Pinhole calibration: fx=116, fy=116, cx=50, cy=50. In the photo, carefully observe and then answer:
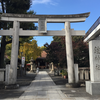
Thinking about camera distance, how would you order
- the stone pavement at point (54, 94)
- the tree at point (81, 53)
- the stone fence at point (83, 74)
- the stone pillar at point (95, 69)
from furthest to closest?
1. the tree at point (81, 53)
2. the stone fence at point (83, 74)
3. the stone pillar at point (95, 69)
4. the stone pavement at point (54, 94)

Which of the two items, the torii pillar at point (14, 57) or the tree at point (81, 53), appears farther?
the tree at point (81, 53)

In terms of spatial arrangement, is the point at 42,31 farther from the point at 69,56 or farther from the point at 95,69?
the point at 95,69

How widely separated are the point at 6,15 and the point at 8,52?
22.5 m

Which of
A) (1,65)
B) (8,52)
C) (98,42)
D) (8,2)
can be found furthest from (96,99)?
(8,52)

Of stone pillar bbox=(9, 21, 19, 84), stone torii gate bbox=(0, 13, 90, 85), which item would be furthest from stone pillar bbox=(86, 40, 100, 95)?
stone pillar bbox=(9, 21, 19, 84)

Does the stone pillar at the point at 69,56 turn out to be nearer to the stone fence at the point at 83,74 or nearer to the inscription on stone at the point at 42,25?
the inscription on stone at the point at 42,25

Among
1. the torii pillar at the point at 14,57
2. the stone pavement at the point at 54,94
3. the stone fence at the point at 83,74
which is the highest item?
the torii pillar at the point at 14,57

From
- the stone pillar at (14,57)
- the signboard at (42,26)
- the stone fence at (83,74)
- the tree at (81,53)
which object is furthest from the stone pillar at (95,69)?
the tree at (81,53)

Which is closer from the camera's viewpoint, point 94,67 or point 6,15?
point 94,67

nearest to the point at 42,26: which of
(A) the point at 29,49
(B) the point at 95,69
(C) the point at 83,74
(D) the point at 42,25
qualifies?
(D) the point at 42,25

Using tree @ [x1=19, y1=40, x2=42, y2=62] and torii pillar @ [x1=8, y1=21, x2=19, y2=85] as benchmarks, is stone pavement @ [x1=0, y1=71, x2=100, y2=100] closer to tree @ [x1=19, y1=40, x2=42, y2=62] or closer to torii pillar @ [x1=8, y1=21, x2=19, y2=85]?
torii pillar @ [x1=8, y1=21, x2=19, y2=85]

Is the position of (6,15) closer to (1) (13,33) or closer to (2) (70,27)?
(1) (13,33)

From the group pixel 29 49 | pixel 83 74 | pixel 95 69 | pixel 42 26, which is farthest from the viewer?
pixel 29 49

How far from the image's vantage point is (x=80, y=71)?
11.0 metres
